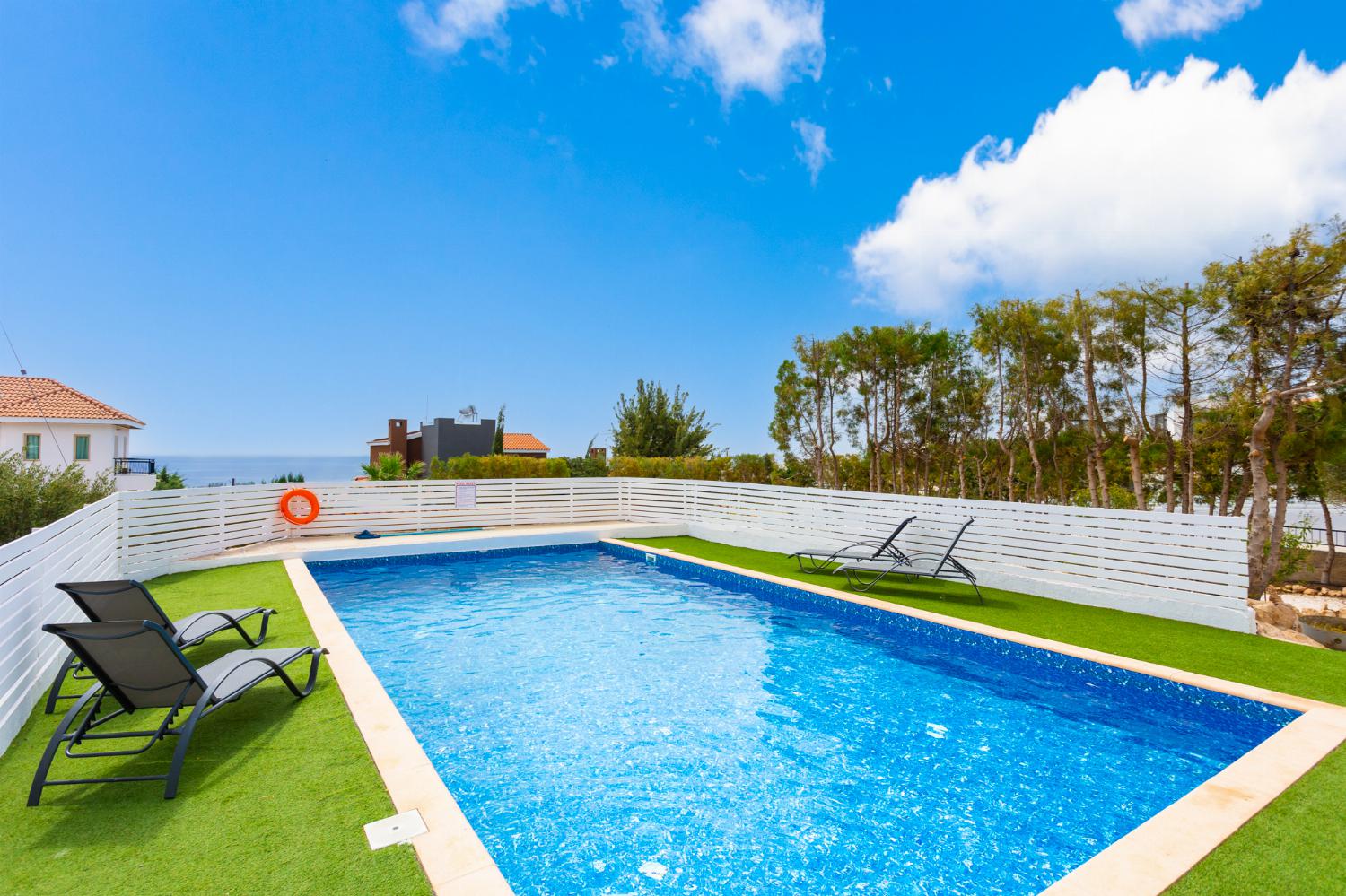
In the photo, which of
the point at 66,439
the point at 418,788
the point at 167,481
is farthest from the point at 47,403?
the point at 418,788

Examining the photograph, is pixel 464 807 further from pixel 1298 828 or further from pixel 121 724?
pixel 1298 828

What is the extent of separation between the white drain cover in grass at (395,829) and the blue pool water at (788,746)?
0.57 m

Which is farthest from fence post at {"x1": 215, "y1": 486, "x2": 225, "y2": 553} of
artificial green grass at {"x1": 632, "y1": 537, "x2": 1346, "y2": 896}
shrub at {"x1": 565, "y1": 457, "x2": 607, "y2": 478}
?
shrub at {"x1": 565, "y1": 457, "x2": 607, "y2": 478}

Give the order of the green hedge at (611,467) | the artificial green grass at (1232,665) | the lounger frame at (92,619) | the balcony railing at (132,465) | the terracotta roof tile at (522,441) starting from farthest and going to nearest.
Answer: the terracotta roof tile at (522,441) < the balcony railing at (132,465) < the green hedge at (611,467) < the lounger frame at (92,619) < the artificial green grass at (1232,665)

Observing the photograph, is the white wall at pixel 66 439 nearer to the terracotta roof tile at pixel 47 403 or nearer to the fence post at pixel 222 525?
the terracotta roof tile at pixel 47 403

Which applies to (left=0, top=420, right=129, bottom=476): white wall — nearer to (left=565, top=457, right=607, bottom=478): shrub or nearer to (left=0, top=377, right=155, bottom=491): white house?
(left=0, top=377, right=155, bottom=491): white house

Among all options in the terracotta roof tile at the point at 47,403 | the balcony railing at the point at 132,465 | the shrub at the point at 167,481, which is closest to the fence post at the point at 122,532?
the shrub at the point at 167,481

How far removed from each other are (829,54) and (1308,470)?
16937 millimetres

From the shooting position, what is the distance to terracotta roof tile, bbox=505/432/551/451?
40062 mm

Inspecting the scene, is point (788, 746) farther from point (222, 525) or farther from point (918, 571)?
point (222, 525)

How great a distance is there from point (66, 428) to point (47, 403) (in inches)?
61.5

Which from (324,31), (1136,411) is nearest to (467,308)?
(324,31)

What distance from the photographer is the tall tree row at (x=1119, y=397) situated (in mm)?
12492

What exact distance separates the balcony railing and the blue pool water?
28003mm
